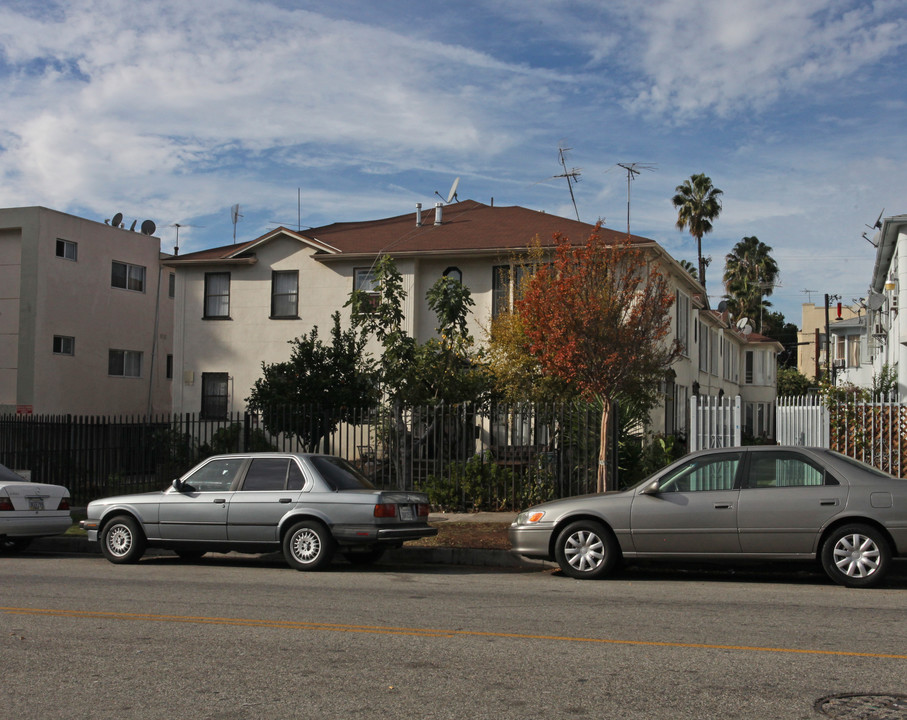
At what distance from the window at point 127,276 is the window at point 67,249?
5.67 feet

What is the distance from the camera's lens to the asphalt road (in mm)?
5465

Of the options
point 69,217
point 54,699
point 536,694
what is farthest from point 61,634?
point 69,217

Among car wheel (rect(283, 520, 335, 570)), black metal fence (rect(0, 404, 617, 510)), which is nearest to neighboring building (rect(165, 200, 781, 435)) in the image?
black metal fence (rect(0, 404, 617, 510))

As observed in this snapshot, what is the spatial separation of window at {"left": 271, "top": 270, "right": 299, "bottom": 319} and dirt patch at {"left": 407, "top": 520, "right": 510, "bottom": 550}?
13.6m

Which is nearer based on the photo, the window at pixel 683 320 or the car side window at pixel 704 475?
the car side window at pixel 704 475

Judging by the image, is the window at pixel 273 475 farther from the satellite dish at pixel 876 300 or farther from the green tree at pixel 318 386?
the satellite dish at pixel 876 300

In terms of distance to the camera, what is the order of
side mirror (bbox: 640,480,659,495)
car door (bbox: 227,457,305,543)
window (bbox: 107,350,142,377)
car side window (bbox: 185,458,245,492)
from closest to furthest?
side mirror (bbox: 640,480,659,495) < car door (bbox: 227,457,305,543) < car side window (bbox: 185,458,245,492) < window (bbox: 107,350,142,377)

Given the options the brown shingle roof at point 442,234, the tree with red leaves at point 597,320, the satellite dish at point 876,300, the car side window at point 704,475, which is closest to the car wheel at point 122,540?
the tree with red leaves at point 597,320

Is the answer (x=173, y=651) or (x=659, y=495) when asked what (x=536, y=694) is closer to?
(x=173, y=651)

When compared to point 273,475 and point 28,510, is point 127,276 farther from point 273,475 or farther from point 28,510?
point 273,475

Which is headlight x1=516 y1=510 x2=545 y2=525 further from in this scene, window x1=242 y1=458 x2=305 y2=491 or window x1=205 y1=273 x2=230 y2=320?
window x1=205 y1=273 x2=230 y2=320

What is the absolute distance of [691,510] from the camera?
33.8ft

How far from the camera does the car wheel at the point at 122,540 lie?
1230 cm

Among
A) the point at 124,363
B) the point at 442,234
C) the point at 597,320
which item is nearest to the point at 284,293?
the point at 442,234
